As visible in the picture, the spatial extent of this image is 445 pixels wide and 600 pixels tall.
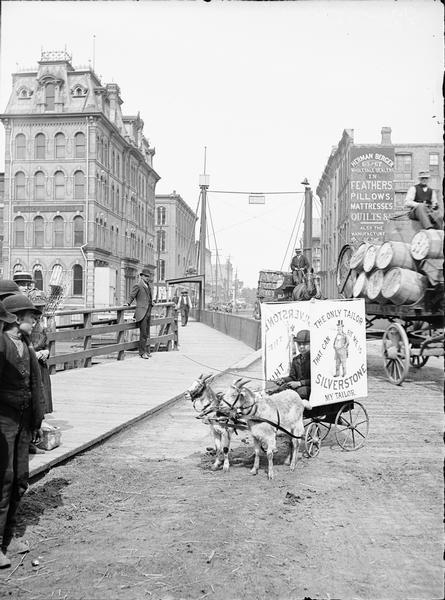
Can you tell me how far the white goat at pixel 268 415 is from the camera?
5.82 metres

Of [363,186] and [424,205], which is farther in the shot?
[363,186]

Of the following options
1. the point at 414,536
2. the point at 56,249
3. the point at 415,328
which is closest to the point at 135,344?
the point at 415,328

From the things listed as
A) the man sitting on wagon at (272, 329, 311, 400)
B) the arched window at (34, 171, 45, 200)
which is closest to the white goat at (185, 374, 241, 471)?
the man sitting on wagon at (272, 329, 311, 400)

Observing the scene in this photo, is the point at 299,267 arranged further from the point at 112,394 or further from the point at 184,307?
the point at 184,307

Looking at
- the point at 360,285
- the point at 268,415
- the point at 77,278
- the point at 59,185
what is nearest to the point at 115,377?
the point at 360,285

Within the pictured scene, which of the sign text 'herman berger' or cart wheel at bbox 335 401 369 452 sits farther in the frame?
the sign text 'herman berger'

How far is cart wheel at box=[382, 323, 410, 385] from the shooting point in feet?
35.9

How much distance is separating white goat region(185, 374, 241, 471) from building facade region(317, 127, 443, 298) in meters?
16.2

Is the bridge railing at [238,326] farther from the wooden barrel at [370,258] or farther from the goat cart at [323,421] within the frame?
the goat cart at [323,421]

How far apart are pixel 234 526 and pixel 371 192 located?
34700 mm

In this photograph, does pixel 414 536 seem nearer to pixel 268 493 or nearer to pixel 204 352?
pixel 268 493

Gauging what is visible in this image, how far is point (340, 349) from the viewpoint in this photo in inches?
275

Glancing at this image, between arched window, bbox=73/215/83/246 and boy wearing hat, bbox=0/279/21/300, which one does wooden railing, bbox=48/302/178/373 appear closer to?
boy wearing hat, bbox=0/279/21/300

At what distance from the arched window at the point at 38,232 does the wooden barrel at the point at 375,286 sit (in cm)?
4619
